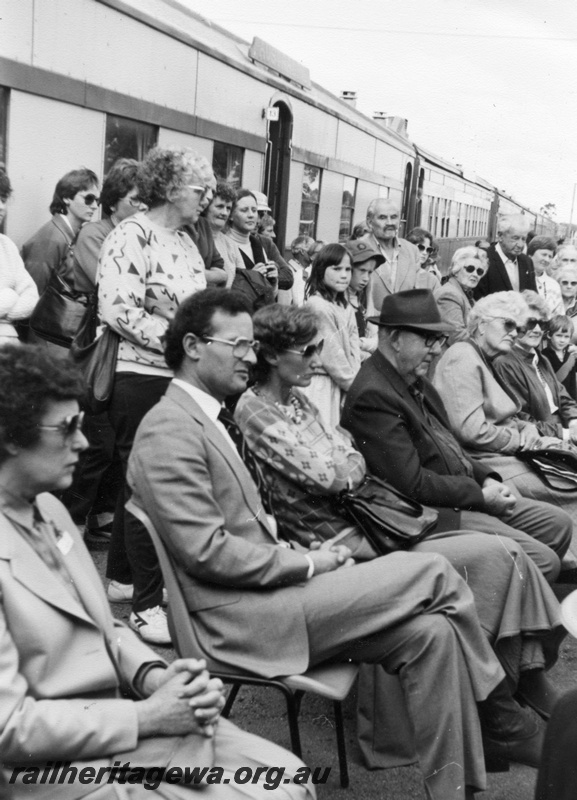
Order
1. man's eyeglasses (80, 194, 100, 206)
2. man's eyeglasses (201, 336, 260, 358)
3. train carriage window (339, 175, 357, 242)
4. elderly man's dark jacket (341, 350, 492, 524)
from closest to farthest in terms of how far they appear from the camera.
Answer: man's eyeglasses (201, 336, 260, 358)
elderly man's dark jacket (341, 350, 492, 524)
man's eyeglasses (80, 194, 100, 206)
train carriage window (339, 175, 357, 242)

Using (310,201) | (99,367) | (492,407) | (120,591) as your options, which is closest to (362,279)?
(492,407)

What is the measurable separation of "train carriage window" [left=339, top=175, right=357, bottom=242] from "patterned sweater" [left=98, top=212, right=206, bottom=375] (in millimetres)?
8406

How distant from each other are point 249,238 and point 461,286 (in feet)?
5.54

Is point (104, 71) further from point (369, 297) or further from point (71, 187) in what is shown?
point (369, 297)

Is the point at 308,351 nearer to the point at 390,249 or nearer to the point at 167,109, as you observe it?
the point at 167,109

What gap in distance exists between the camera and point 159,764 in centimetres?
227

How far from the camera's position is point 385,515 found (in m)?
3.71

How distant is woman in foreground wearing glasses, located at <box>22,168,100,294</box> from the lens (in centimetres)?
557

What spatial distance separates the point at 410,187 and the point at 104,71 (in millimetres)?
11717

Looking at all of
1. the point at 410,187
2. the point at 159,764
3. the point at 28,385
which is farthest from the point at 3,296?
the point at 410,187

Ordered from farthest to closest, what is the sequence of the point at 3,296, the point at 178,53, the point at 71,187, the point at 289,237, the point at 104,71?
the point at 289,237 < the point at 178,53 < the point at 104,71 < the point at 71,187 < the point at 3,296

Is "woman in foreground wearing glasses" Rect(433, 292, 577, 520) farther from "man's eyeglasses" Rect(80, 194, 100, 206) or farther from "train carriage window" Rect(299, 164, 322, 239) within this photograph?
"train carriage window" Rect(299, 164, 322, 239)

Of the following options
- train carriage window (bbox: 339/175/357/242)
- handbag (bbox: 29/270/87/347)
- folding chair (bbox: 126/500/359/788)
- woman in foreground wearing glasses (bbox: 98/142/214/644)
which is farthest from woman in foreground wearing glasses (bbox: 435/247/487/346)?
train carriage window (bbox: 339/175/357/242)

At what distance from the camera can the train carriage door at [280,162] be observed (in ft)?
33.0
